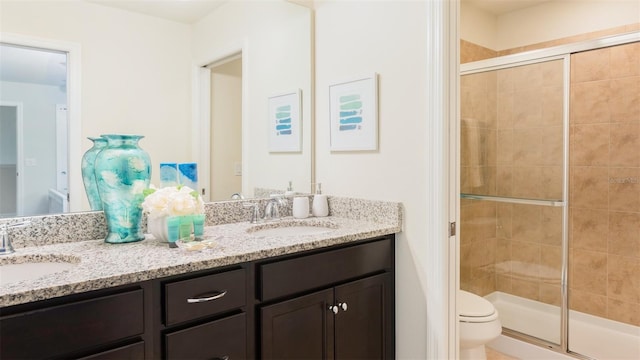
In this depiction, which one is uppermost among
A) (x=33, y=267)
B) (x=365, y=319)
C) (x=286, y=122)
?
(x=286, y=122)

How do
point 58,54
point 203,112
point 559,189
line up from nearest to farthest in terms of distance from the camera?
1. point 58,54
2. point 203,112
3. point 559,189

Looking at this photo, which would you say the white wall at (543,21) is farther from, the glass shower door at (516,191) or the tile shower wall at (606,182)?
the glass shower door at (516,191)

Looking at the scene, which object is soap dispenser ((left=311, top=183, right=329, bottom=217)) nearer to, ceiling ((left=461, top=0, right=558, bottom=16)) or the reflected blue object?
the reflected blue object

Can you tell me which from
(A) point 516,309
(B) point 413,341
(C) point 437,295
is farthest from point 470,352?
(A) point 516,309

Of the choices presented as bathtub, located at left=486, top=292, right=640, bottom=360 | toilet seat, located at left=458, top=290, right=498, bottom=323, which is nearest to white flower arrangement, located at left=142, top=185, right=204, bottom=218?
toilet seat, located at left=458, top=290, right=498, bottom=323

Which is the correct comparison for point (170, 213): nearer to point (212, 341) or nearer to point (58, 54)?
point (212, 341)

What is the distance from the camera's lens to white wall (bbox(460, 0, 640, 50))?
2799 mm

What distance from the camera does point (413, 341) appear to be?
1854 millimetres

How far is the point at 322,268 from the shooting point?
5.21ft

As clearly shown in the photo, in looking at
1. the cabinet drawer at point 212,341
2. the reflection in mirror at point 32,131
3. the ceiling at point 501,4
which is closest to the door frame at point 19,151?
the reflection in mirror at point 32,131

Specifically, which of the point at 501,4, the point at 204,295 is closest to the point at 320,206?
the point at 204,295

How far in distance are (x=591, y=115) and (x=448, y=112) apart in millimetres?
1907

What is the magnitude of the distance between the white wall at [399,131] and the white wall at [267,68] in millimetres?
232

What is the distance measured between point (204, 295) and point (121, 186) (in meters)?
0.52
